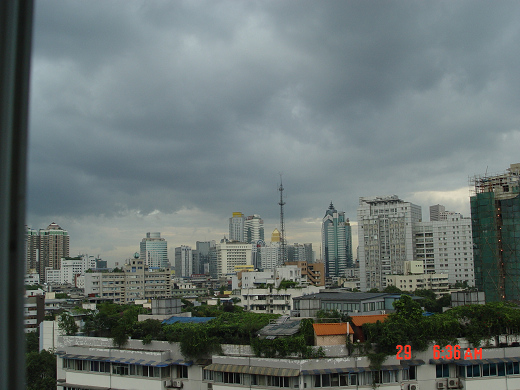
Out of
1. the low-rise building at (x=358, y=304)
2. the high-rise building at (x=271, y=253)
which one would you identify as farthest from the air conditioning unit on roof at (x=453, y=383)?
the high-rise building at (x=271, y=253)

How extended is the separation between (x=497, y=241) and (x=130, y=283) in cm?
3008

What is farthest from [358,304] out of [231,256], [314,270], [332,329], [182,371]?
[231,256]

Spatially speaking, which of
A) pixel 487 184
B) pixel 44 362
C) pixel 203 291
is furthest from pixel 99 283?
pixel 487 184

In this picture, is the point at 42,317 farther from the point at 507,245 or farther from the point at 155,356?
the point at 507,245

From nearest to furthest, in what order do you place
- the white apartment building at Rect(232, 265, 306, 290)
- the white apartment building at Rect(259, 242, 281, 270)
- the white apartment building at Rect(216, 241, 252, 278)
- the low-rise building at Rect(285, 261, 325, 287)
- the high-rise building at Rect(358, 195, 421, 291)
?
the white apartment building at Rect(232, 265, 306, 290)
the high-rise building at Rect(358, 195, 421, 291)
the low-rise building at Rect(285, 261, 325, 287)
the white apartment building at Rect(216, 241, 252, 278)
the white apartment building at Rect(259, 242, 281, 270)

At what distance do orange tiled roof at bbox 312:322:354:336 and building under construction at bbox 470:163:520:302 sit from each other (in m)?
14.0

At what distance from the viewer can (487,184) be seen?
22.6 meters

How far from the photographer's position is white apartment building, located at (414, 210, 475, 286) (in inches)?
1758

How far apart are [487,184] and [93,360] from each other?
2046 cm

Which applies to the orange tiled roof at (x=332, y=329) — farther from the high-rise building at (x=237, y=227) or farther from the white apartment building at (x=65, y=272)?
the high-rise building at (x=237, y=227)

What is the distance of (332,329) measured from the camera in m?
8.79

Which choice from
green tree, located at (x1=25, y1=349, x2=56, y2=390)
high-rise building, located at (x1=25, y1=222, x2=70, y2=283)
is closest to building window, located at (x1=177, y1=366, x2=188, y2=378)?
green tree, located at (x1=25, y1=349, x2=56, y2=390)

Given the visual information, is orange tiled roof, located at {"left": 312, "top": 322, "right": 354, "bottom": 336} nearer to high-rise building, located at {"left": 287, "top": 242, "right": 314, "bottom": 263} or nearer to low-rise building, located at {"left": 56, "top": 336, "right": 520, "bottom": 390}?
low-rise building, located at {"left": 56, "top": 336, "right": 520, "bottom": 390}
